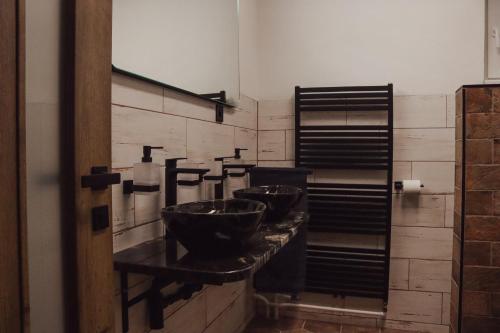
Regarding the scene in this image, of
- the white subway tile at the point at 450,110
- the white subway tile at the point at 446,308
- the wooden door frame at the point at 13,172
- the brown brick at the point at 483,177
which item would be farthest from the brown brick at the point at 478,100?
the wooden door frame at the point at 13,172

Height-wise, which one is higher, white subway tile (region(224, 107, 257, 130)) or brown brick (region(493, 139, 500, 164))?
white subway tile (region(224, 107, 257, 130))

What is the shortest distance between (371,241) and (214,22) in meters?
1.68

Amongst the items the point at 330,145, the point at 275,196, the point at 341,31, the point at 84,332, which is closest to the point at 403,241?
the point at 330,145

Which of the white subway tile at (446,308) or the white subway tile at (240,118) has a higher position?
the white subway tile at (240,118)

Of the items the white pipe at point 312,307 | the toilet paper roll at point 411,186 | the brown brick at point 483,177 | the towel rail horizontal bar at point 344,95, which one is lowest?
the white pipe at point 312,307

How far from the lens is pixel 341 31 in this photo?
2.54 metres

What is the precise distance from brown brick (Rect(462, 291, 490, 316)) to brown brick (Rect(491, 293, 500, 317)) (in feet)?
0.07

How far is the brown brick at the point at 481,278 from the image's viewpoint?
223 cm

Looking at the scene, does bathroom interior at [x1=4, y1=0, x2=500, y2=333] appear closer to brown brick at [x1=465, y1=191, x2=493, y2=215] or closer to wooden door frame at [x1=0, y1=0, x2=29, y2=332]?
brown brick at [x1=465, y1=191, x2=493, y2=215]

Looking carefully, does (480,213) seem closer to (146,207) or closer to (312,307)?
(312,307)

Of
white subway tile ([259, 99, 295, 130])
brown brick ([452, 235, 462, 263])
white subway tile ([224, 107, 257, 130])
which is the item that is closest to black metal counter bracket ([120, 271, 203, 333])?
white subway tile ([224, 107, 257, 130])

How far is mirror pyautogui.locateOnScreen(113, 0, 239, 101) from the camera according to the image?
137 centimetres

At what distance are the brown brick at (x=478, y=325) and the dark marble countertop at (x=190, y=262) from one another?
5.09 ft

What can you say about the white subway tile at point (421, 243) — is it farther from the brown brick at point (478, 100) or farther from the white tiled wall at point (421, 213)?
the brown brick at point (478, 100)
